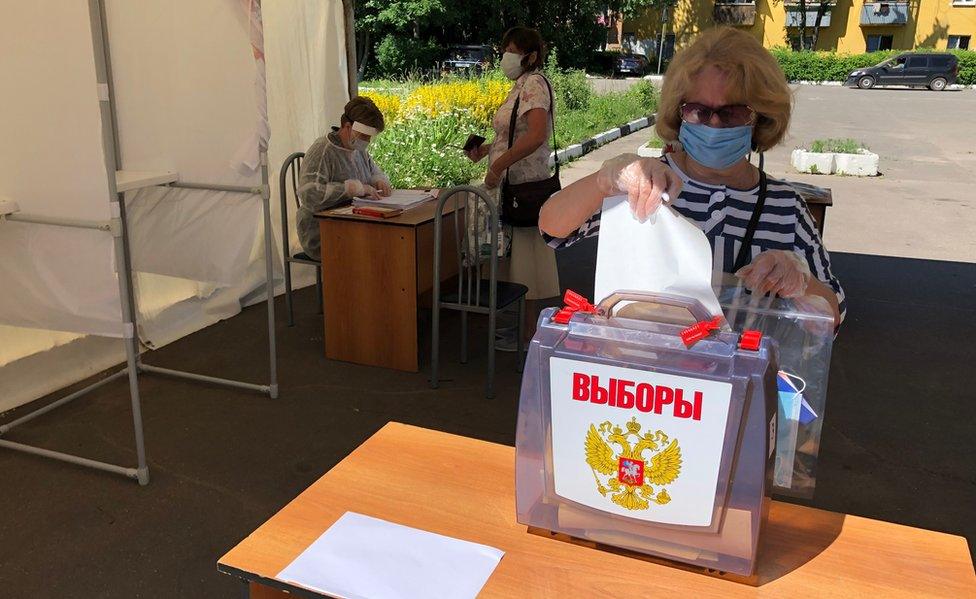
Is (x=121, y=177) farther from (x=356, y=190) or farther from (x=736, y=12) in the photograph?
(x=736, y=12)

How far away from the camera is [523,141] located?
3.99m

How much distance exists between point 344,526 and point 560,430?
0.39 metres

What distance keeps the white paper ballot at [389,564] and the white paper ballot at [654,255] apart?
431 mm

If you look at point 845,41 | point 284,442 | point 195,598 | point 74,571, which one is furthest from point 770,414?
point 845,41

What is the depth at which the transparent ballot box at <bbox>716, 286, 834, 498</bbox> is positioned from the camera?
112cm

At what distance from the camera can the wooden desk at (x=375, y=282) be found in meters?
4.08

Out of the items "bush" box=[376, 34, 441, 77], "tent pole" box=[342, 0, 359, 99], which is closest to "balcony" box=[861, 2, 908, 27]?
"bush" box=[376, 34, 441, 77]

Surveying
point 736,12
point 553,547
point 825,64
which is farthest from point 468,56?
point 553,547

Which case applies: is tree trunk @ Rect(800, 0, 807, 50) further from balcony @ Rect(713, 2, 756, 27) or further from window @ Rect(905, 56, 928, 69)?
window @ Rect(905, 56, 928, 69)

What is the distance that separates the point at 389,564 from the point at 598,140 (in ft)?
42.7

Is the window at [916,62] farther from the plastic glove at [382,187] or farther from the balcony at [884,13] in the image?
the plastic glove at [382,187]

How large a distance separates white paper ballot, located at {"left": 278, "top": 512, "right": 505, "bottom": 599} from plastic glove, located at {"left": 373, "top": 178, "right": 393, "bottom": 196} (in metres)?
3.58

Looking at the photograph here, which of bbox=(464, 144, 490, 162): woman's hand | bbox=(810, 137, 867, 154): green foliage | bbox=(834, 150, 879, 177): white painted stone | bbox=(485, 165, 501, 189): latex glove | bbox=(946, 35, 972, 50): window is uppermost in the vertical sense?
bbox=(946, 35, 972, 50): window

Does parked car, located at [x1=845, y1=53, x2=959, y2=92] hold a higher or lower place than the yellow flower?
higher
